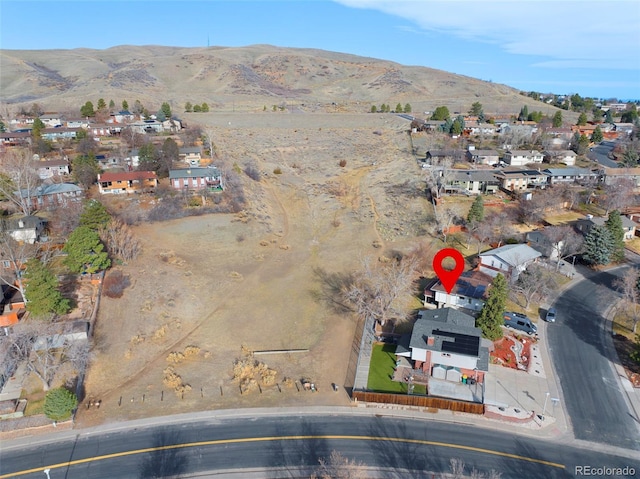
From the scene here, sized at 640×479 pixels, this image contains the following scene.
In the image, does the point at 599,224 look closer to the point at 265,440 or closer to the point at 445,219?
the point at 445,219

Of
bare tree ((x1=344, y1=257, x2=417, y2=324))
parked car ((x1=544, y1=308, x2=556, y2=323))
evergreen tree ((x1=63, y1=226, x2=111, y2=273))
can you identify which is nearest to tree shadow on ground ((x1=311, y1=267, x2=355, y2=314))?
bare tree ((x1=344, y1=257, x2=417, y2=324))

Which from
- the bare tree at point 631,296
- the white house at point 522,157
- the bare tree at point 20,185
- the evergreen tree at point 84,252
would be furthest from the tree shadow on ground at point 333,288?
the white house at point 522,157

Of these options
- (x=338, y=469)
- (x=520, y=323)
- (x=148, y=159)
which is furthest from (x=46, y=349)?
(x=148, y=159)

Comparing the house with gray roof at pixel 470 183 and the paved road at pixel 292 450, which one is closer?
the paved road at pixel 292 450

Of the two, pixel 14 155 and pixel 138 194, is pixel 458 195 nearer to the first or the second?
pixel 138 194

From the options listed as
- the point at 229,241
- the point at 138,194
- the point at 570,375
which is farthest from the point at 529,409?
the point at 138,194

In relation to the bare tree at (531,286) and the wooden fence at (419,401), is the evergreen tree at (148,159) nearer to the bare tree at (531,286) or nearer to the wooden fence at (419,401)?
the wooden fence at (419,401)

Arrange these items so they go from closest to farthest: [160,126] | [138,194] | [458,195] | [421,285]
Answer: [421,285]
[138,194]
[458,195]
[160,126]
